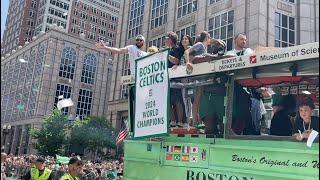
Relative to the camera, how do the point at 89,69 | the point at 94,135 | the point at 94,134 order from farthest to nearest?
1. the point at 89,69
2. the point at 94,134
3. the point at 94,135

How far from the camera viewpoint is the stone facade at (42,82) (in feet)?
231

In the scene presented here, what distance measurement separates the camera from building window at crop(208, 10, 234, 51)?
3225cm

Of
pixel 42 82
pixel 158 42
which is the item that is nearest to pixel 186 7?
pixel 158 42

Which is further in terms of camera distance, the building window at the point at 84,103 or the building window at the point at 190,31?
the building window at the point at 84,103

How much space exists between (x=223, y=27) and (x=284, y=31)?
16.5 feet

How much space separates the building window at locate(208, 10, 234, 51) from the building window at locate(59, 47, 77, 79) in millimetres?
44150

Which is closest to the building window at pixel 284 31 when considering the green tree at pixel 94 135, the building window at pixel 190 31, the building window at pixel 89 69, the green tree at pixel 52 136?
the building window at pixel 190 31

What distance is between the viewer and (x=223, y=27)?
33.4 metres

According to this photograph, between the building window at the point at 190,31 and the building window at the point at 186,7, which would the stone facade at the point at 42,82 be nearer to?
the building window at the point at 186,7

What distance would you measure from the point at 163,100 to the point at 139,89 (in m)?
0.73

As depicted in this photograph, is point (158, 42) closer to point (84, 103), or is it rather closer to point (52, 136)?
point (52, 136)

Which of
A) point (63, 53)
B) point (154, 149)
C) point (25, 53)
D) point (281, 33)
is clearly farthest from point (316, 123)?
point (25, 53)

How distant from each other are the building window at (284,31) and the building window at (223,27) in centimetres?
362

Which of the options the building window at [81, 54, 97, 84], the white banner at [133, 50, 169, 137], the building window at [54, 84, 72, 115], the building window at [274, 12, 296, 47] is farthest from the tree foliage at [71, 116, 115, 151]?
the white banner at [133, 50, 169, 137]
